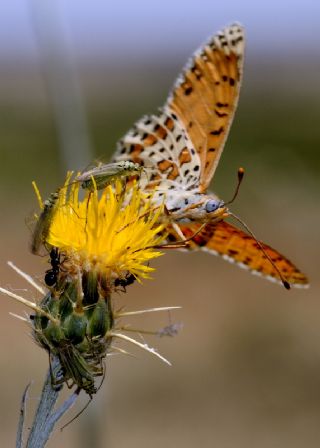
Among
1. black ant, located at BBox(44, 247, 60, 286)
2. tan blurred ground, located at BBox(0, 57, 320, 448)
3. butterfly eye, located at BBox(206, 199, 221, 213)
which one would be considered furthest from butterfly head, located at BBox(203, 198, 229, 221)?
tan blurred ground, located at BBox(0, 57, 320, 448)

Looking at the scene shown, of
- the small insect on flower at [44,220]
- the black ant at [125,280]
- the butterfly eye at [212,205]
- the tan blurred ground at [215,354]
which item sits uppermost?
the small insect on flower at [44,220]

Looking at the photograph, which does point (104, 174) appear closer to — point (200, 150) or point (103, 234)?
point (103, 234)

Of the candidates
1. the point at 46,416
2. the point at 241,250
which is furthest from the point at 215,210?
the point at 46,416

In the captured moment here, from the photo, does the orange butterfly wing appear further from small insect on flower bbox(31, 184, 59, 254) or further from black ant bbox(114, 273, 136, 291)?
small insect on flower bbox(31, 184, 59, 254)

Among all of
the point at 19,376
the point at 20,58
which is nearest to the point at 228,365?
the point at 19,376

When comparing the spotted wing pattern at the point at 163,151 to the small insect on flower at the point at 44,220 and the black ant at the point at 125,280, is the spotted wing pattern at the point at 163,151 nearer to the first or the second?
the black ant at the point at 125,280

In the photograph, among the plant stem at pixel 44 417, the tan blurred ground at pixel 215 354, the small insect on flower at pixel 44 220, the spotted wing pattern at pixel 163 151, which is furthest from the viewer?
the tan blurred ground at pixel 215 354

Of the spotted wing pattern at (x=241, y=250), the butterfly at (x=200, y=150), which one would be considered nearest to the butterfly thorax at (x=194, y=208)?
the butterfly at (x=200, y=150)
